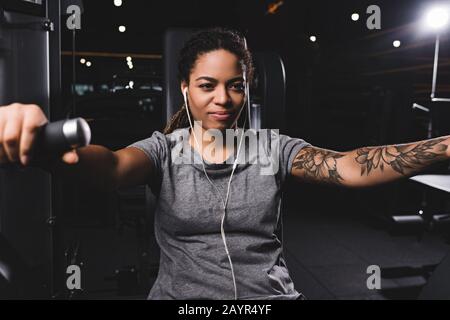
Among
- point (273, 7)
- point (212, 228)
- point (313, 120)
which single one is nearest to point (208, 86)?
point (212, 228)

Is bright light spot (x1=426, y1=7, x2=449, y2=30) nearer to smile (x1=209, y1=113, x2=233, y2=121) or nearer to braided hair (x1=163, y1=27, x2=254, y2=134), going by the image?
braided hair (x1=163, y1=27, x2=254, y2=134)

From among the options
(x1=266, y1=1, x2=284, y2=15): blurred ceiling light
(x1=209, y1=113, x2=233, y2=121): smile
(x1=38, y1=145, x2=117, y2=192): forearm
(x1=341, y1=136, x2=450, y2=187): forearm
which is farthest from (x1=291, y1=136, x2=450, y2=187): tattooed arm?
(x1=266, y1=1, x2=284, y2=15): blurred ceiling light

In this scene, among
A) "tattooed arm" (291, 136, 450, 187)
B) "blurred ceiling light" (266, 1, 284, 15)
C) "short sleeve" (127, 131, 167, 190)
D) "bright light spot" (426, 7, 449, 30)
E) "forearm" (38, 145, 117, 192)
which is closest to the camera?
"forearm" (38, 145, 117, 192)

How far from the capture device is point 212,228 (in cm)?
107

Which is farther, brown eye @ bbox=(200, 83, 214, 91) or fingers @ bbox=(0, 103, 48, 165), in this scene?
brown eye @ bbox=(200, 83, 214, 91)

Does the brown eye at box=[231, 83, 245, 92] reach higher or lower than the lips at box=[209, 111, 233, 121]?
higher

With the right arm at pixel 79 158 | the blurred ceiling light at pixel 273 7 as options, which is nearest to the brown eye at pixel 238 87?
the right arm at pixel 79 158

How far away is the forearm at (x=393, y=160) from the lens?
0.94 meters

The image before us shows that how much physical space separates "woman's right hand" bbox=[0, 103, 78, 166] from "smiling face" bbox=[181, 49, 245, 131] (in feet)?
2.05

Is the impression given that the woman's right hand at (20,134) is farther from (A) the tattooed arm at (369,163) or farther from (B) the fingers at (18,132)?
(A) the tattooed arm at (369,163)

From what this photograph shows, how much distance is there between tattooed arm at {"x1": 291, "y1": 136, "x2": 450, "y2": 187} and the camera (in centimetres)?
96

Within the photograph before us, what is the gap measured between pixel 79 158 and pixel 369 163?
64 centimetres

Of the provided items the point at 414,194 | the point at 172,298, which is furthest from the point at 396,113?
the point at 172,298

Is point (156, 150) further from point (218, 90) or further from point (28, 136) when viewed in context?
point (28, 136)
